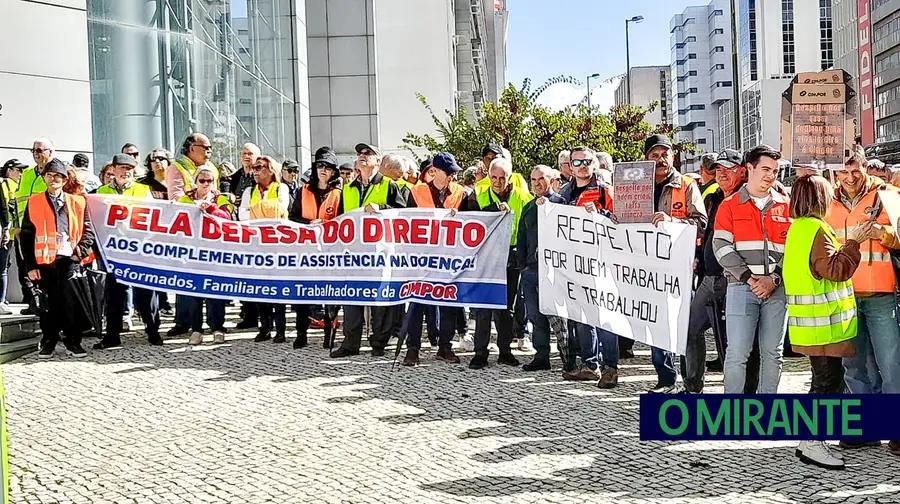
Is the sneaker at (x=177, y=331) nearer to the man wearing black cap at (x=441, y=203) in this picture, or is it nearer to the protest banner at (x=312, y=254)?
the protest banner at (x=312, y=254)

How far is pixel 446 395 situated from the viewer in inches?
356

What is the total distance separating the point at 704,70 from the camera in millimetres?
192500

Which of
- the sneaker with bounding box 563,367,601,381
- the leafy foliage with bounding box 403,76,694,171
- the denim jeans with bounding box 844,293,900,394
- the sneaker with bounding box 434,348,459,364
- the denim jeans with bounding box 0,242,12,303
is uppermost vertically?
the leafy foliage with bounding box 403,76,694,171

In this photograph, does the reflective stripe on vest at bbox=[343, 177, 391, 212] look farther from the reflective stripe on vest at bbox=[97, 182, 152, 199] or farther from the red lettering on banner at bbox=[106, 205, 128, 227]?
the red lettering on banner at bbox=[106, 205, 128, 227]

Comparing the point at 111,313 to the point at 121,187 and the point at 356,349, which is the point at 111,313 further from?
the point at 356,349

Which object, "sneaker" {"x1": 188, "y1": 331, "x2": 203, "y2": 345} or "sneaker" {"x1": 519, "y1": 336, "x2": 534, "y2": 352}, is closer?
"sneaker" {"x1": 188, "y1": 331, "x2": 203, "y2": 345}

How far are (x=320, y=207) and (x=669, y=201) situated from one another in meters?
3.93

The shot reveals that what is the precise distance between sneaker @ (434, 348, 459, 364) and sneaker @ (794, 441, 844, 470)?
4486 millimetres

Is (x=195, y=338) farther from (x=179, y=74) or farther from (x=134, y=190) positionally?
(x=179, y=74)

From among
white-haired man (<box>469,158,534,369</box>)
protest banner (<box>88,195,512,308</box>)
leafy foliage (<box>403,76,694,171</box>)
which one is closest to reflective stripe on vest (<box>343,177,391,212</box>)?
protest banner (<box>88,195,512,308</box>)

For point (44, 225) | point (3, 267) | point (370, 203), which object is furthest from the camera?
point (3, 267)

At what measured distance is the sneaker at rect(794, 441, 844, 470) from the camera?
6.64 metres

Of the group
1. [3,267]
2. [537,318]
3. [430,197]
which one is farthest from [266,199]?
[3,267]

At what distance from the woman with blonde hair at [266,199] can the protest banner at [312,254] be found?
0.87ft
